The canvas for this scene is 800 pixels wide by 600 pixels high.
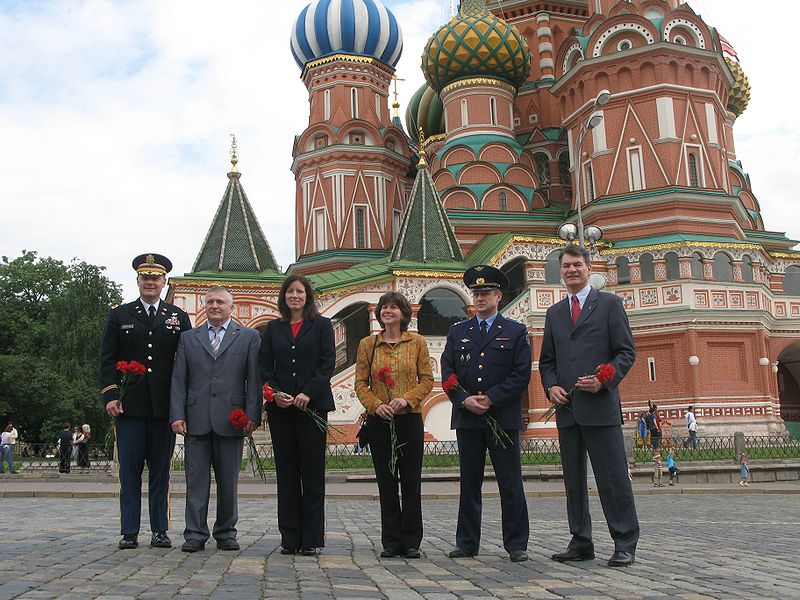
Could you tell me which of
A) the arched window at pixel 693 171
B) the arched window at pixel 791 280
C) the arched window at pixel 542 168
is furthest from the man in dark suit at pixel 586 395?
the arched window at pixel 791 280

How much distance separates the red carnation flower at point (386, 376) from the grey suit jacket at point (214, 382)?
2.84 ft

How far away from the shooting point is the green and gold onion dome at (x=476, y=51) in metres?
33.6

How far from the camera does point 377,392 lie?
619cm

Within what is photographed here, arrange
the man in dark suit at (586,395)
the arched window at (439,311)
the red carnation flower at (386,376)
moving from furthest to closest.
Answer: the arched window at (439,311), the red carnation flower at (386,376), the man in dark suit at (586,395)

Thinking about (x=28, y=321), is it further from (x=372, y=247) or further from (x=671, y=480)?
(x=671, y=480)

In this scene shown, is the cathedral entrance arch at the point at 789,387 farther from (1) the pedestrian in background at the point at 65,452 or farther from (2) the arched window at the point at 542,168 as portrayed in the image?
(1) the pedestrian in background at the point at 65,452

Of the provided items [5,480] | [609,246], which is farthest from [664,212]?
[5,480]

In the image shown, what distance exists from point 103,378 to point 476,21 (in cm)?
3035

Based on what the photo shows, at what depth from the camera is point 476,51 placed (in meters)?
33.6

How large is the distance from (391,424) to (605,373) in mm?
1450

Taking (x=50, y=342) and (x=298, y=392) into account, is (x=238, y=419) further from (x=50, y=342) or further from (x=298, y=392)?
(x=50, y=342)

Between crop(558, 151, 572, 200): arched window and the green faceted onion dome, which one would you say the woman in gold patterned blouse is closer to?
crop(558, 151, 572, 200): arched window

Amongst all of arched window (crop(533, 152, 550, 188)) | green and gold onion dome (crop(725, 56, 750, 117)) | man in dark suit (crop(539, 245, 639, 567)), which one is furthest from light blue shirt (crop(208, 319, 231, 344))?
green and gold onion dome (crop(725, 56, 750, 117))

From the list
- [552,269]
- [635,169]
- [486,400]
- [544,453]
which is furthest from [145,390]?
[635,169]
